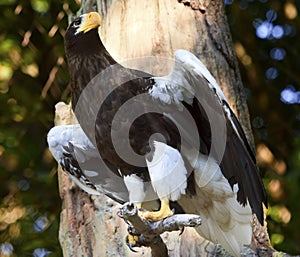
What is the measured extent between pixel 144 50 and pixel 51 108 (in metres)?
1.45

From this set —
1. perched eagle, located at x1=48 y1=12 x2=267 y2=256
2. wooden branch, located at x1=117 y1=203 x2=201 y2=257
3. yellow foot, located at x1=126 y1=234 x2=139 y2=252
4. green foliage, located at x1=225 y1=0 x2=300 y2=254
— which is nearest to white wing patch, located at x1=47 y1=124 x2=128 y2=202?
perched eagle, located at x1=48 y1=12 x2=267 y2=256

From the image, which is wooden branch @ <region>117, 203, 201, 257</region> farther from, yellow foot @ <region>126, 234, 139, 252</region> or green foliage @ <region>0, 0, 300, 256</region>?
green foliage @ <region>0, 0, 300, 256</region>

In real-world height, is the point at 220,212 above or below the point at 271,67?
above

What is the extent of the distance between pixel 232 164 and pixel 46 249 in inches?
67.6

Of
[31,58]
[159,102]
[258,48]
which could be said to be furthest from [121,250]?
[258,48]

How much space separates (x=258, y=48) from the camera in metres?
4.89

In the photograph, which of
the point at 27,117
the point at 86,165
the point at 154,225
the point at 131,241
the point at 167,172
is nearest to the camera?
the point at 154,225

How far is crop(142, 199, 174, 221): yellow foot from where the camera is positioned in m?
2.76

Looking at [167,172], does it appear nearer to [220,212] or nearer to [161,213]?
[161,213]

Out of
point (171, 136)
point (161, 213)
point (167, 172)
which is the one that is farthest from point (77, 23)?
point (161, 213)

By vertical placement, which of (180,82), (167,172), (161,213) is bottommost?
(161,213)

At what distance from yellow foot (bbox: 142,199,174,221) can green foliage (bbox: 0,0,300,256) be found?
4.75 ft

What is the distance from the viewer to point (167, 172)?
9.16 feet

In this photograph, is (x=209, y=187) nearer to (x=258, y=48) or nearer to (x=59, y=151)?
(x=59, y=151)
